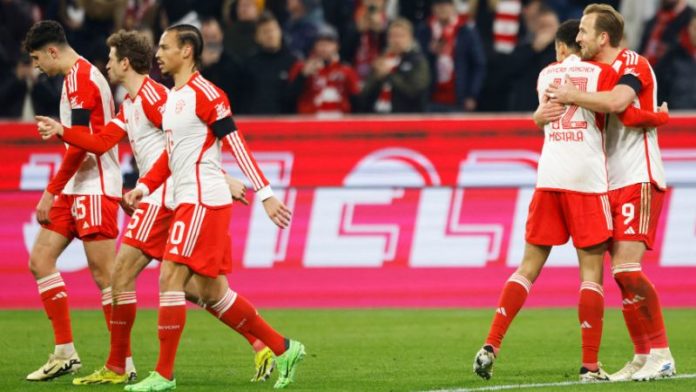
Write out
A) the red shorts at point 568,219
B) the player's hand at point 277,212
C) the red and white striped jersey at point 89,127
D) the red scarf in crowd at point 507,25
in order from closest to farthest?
1. the player's hand at point 277,212
2. the red shorts at point 568,219
3. the red and white striped jersey at point 89,127
4. the red scarf in crowd at point 507,25

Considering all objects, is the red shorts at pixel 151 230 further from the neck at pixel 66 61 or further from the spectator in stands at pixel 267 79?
the spectator in stands at pixel 267 79

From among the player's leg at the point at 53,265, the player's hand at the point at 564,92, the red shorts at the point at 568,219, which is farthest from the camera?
the player's leg at the point at 53,265

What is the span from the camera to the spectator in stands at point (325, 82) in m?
16.9

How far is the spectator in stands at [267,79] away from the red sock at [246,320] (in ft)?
27.0

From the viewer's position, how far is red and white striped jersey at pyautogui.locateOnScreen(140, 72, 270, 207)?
854 cm

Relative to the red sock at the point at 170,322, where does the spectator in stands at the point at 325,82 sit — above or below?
above

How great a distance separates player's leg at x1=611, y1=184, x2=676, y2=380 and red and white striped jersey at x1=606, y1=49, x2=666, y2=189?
0.07 meters

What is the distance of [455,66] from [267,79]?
2299 millimetres

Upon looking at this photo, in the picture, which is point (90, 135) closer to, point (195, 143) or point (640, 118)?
point (195, 143)

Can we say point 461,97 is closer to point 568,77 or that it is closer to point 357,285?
point 357,285

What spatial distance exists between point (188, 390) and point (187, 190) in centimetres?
126

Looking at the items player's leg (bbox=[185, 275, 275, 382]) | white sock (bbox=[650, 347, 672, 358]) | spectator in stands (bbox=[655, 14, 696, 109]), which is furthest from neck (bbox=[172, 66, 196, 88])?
spectator in stands (bbox=[655, 14, 696, 109])

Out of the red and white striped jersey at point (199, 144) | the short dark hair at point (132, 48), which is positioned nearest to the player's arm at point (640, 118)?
the red and white striped jersey at point (199, 144)

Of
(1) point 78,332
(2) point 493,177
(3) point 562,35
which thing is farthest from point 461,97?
(3) point 562,35
